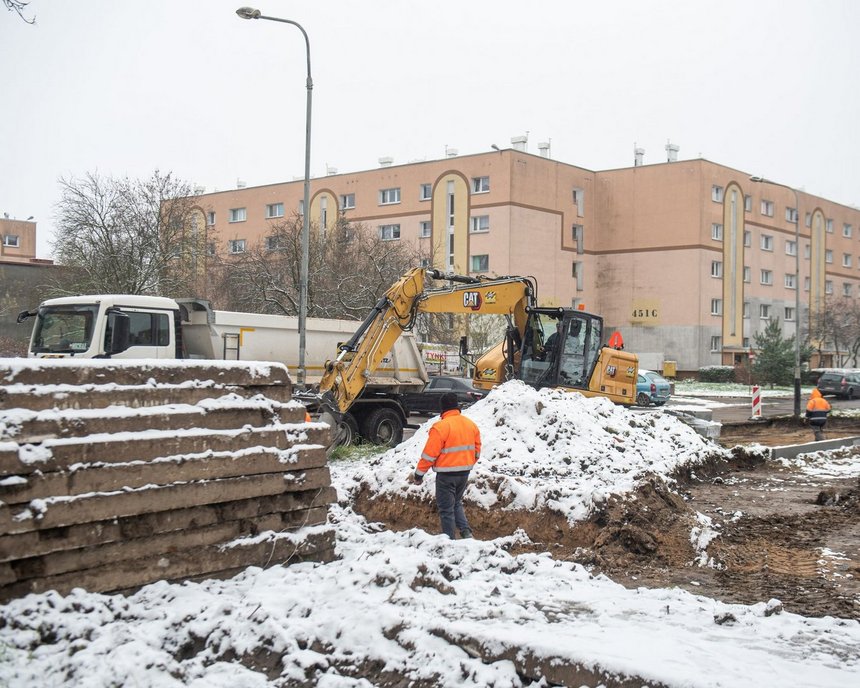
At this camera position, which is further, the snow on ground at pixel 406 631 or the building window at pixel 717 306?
the building window at pixel 717 306

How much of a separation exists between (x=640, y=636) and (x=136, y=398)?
12.4 ft

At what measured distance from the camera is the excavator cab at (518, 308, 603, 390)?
17047 mm

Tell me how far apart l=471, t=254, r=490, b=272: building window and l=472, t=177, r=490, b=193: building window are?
3666 millimetres

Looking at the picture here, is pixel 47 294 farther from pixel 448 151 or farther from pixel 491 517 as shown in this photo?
pixel 448 151

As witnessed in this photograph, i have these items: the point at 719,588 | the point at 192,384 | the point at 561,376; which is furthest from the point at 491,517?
the point at 561,376

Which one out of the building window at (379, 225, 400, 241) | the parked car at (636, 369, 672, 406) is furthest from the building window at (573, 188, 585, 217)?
the parked car at (636, 369, 672, 406)

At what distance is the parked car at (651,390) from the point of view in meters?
32.7

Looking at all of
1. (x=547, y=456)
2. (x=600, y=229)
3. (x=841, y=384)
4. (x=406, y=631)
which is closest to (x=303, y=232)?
(x=547, y=456)

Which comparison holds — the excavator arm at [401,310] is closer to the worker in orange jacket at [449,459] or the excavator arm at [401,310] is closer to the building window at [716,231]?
the worker in orange jacket at [449,459]

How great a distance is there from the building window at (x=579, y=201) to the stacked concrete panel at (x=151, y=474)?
4683 cm

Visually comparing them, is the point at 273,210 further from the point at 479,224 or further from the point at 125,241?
the point at 125,241

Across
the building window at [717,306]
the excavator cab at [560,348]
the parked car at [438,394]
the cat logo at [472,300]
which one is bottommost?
the parked car at [438,394]

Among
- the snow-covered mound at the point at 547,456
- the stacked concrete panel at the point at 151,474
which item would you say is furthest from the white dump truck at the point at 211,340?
the stacked concrete panel at the point at 151,474

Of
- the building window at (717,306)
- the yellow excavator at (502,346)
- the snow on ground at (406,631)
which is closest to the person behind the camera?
the snow on ground at (406,631)
